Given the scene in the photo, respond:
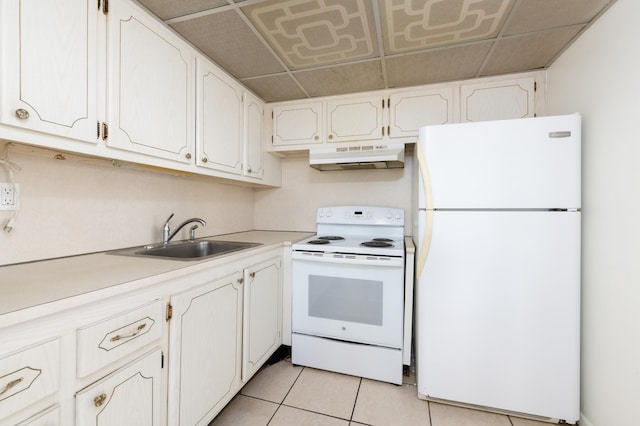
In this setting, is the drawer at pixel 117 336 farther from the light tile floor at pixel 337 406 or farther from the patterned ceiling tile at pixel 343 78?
the patterned ceiling tile at pixel 343 78

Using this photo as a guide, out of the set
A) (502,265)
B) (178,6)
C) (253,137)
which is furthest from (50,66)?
(502,265)

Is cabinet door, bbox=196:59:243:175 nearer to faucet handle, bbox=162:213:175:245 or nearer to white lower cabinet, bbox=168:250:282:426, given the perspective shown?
faucet handle, bbox=162:213:175:245

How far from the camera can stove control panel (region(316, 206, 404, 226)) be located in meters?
2.30

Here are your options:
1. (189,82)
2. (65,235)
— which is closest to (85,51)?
(189,82)

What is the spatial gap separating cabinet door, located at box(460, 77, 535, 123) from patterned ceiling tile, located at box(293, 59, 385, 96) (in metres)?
0.64

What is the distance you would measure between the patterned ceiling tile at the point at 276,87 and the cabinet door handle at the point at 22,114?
1396 millimetres

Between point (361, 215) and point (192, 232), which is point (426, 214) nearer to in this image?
point (361, 215)

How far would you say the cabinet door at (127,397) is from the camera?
2.55ft

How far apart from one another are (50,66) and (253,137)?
52.3 inches

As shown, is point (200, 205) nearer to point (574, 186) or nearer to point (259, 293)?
point (259, 293)

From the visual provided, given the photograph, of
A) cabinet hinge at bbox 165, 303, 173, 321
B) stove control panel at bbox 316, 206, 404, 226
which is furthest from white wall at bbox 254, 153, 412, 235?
cabinet hinge at bbox 165, 303, 173, 321

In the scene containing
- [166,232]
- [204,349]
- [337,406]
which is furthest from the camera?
[166,232]

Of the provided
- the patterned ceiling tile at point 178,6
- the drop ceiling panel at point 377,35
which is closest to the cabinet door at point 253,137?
the drop ceiling panel at point 377,35

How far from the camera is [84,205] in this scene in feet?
4.23
